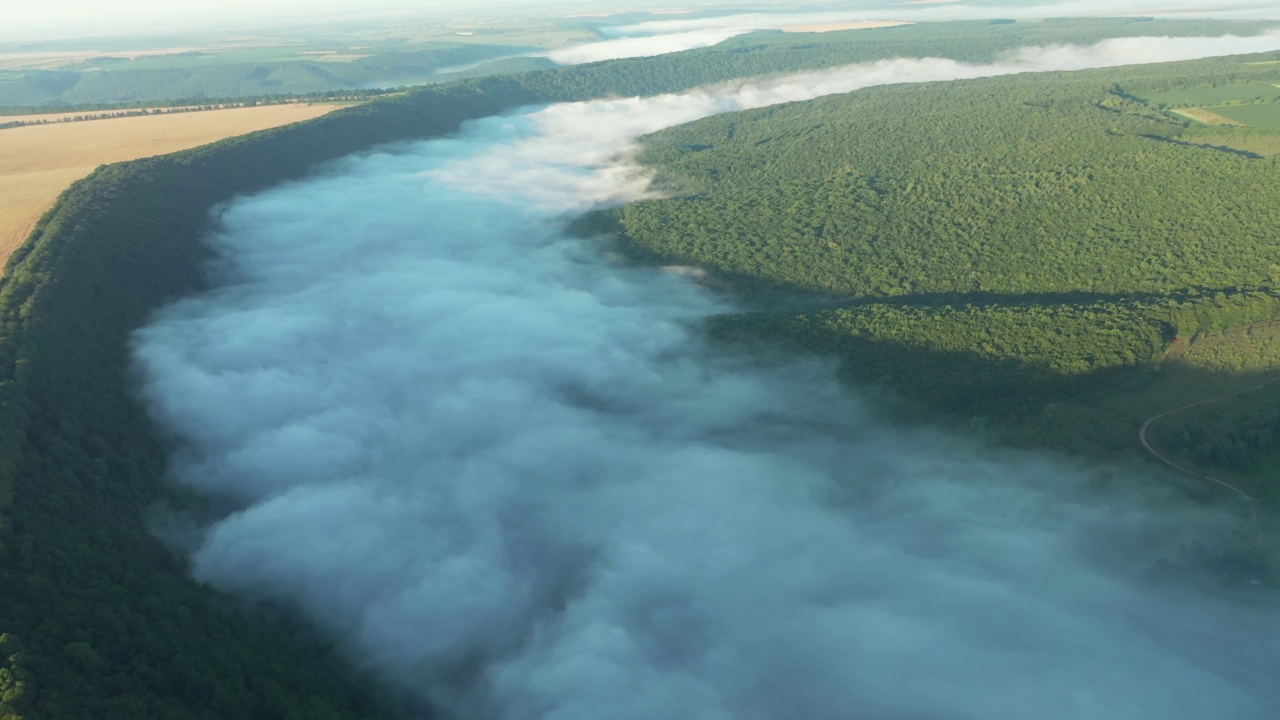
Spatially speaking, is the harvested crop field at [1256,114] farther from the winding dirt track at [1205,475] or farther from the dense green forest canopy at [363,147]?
the winding dirt track at [1205,475]

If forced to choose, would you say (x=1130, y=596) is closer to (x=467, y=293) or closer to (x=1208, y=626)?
(x=1208, y=626)

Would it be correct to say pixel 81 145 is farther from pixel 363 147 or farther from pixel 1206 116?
pixel 1206 116

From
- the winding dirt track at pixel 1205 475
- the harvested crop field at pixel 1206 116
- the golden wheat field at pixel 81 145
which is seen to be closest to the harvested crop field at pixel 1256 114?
the harvested crop field at pixel 1206 116

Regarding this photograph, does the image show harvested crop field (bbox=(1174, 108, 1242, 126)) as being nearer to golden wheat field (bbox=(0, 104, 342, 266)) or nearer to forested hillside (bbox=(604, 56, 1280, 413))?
forested hillside (bbox=(604, 56, 1280, 413))

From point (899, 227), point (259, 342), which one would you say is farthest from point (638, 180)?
point (259, 342)

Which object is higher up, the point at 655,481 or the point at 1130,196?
the point at 1130,196

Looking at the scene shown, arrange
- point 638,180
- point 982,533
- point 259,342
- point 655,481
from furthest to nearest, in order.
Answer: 1. point 638,180
2. point 259,342
3. point 655,481
4. point 982,533
